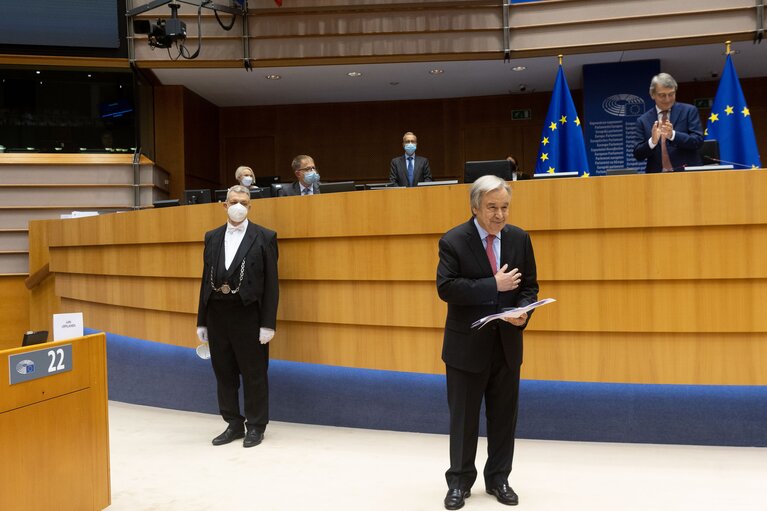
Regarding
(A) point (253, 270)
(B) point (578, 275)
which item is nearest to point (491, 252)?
(B) point (578, 275)

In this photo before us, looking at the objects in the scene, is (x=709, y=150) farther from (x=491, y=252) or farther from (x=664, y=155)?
(x=491, y=252)

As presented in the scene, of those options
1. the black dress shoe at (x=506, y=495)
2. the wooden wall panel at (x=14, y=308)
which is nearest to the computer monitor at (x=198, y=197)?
the black dress shoe at (x=506, y=495)

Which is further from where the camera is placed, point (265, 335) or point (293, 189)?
point (293, 189)

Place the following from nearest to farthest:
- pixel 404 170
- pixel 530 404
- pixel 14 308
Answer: pixel 530 404 → pixel 404 170 → pixel 14 308

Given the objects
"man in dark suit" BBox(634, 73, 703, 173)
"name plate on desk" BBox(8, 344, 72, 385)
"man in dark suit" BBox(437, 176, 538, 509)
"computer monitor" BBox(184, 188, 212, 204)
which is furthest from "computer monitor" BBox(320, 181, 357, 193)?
"name plate on desk" BBox(8, 344, 72, 385)

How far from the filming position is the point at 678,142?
13.9 feet

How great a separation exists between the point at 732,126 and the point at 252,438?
17.3 ft

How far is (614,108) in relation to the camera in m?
9.50

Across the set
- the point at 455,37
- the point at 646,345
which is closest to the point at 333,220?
the point at 646,345

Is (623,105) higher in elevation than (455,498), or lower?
higher

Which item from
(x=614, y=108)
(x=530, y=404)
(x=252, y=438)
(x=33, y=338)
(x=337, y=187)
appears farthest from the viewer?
(x=614, y=108)

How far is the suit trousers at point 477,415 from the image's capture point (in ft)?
9.85

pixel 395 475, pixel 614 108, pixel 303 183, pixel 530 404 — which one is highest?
pixel 614 108

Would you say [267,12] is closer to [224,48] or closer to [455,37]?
[224,48]
